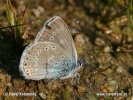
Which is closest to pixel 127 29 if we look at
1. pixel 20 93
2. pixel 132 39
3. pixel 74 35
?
pixel 132 39

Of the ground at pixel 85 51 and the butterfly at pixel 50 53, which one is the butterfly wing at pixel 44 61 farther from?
the ground at pixel 85 51

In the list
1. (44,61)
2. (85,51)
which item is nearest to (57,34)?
(44,61)

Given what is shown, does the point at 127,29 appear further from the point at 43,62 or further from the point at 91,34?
the point at 43,62

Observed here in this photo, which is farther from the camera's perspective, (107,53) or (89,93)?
(107,53)

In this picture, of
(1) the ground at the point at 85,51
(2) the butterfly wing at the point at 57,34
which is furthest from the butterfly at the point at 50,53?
(1) the ground at the point at 85,51

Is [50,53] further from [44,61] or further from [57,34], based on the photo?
[57,34]

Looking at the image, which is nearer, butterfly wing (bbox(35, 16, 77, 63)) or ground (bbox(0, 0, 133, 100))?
butterfly wing (bbox(35, 16, 77, 63))

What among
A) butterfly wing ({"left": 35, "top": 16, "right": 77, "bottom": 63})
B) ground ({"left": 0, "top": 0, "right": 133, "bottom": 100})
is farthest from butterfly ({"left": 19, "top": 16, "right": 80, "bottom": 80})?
ground ({"left": 0, "top": 0, "right": 133, "bottom": 100})

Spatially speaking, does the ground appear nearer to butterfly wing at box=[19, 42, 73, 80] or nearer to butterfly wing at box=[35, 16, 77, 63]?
butterfly wing at box=[19, 42, 73, 80]
